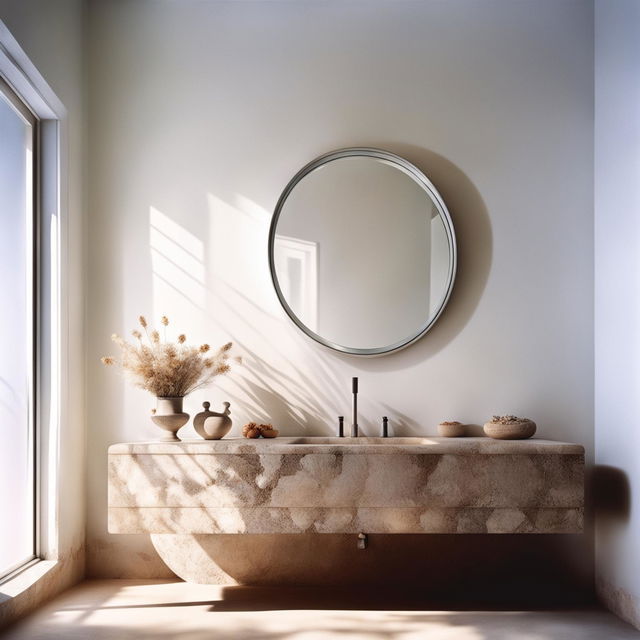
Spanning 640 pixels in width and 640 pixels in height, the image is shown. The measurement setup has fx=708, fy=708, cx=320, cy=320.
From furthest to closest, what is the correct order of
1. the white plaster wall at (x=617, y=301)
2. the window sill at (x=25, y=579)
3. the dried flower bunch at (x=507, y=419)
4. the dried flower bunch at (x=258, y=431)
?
1. the dried flower bunch at (x=258, y=431)
2. the dried flower bunch at (x=507, y=419)
3. the white plaster wall at (x=617, y=301)
4. the window sill at (x=25, y=579)

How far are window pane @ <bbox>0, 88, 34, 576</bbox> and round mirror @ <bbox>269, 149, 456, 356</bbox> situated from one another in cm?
114

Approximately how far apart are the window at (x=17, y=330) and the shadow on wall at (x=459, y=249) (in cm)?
156

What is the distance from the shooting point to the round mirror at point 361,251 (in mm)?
3492

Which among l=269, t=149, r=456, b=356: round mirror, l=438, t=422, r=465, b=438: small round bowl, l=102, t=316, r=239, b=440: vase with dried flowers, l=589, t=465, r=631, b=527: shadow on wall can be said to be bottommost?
l=589, t=465, r=631, b=527: shadow on wall

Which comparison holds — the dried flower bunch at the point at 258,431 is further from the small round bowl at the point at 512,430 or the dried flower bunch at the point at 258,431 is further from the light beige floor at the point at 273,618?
the small round bowl at the point at 512,430

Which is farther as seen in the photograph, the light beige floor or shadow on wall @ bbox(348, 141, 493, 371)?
shadow on wall @ bbox(348, 141, 493, 371)

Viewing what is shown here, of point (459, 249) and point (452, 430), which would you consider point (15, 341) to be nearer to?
point (452, 430)

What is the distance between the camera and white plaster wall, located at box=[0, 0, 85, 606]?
3107mm

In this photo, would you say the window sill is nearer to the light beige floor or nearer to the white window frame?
the white window frame

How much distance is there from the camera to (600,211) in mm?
3469

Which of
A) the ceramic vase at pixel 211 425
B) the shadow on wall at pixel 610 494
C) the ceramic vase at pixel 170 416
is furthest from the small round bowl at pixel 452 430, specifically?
the ceramic vase at pixel 170 416

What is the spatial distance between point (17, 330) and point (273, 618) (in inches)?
63.7

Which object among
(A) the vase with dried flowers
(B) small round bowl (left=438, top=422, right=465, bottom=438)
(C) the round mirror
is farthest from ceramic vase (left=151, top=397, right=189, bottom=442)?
(B) small round bowl (left=438, top=422, right=465, bottom=438)

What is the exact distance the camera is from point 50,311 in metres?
3.19
